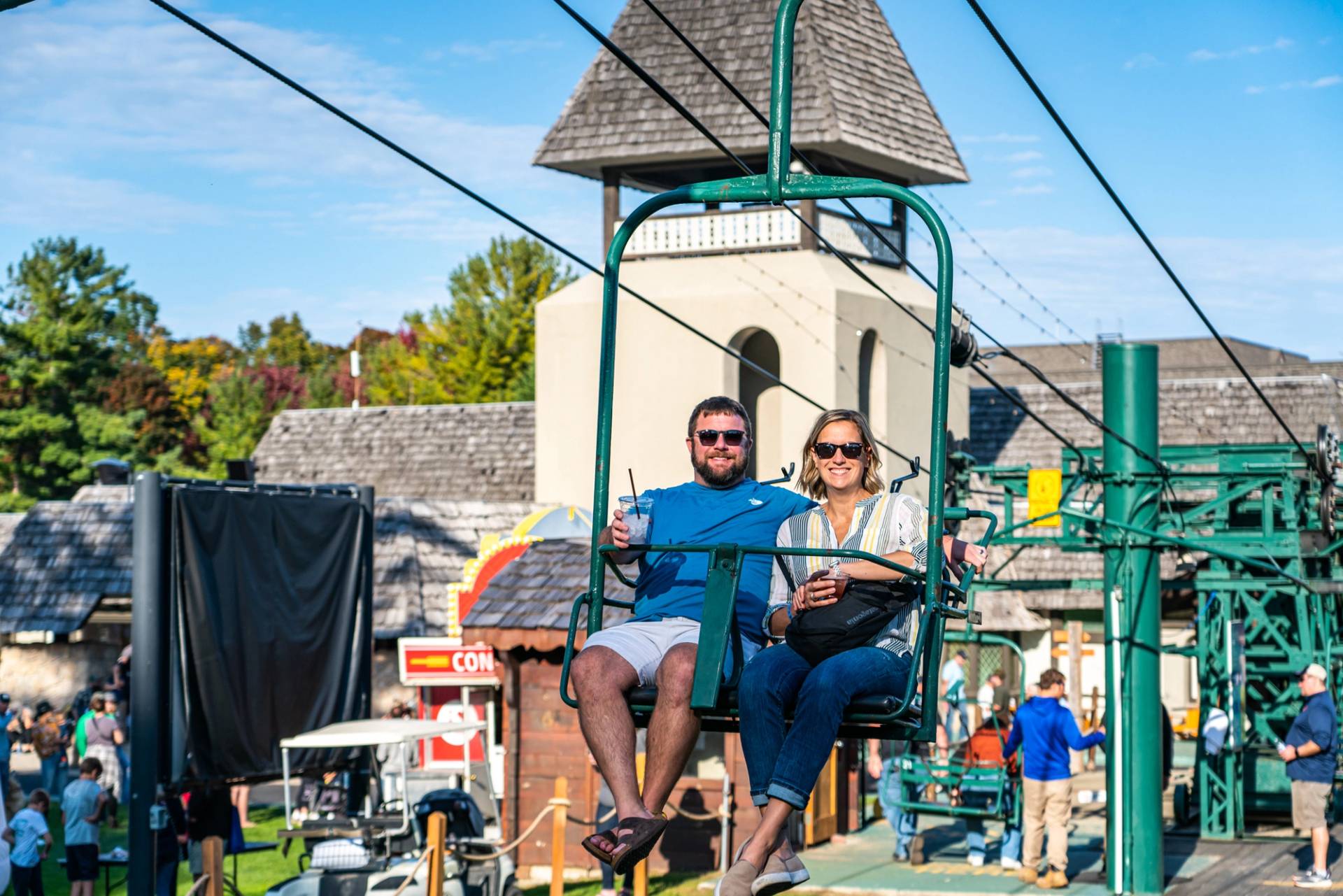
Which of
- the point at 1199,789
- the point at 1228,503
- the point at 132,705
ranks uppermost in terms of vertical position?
the point at 1228,503

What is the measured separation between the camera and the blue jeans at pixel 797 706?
21.4ft

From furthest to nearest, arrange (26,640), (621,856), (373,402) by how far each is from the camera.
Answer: (373,402)
(26,640)
(621,856)

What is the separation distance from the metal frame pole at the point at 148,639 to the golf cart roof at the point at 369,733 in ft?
6.16

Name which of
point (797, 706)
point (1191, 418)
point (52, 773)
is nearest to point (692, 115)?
point (797, 706)

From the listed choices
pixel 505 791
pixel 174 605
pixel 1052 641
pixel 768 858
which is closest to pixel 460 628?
pixel 505 791

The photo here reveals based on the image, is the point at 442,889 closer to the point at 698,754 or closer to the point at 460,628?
the point at 698,754

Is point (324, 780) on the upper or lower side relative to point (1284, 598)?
lower

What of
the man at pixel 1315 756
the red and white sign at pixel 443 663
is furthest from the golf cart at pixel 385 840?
the man at pixel 1315 756

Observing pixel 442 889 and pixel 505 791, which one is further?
pixel 505 791

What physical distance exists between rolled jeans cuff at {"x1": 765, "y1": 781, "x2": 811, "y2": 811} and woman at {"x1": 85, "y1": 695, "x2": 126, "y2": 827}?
1734 cm

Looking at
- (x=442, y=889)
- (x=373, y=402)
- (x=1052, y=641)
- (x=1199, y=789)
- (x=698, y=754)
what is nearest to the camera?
(x=442, y=889)

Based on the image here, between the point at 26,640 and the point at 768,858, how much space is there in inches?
1093

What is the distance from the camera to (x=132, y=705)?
54.9ft

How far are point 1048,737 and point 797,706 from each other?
1203cm
